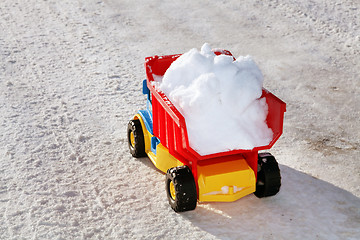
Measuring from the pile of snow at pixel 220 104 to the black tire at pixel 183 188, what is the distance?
0.28 metres

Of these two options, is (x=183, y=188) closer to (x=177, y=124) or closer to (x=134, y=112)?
(x=177, y=124)

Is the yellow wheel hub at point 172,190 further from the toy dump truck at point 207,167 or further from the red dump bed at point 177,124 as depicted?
the red dump bed at point 177,124

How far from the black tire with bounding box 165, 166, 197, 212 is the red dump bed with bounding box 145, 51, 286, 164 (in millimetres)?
137

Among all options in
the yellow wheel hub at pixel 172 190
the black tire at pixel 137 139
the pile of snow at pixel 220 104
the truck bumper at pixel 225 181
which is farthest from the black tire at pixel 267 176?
the black tire at pixel 137 139

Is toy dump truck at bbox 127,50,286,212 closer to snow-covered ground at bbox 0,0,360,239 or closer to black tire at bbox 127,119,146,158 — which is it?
snow-covered ground at bbox 0,0,360,239

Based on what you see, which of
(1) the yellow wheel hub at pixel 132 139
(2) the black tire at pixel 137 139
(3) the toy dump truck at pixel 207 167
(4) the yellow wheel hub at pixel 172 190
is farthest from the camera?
(1) the yellow wheel hub at pixel 132 139

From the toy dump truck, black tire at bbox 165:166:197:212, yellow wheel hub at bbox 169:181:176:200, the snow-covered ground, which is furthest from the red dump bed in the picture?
the snow-covered ground

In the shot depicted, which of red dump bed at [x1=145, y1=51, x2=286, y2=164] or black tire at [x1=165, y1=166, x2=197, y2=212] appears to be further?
black tire at [x1=165, y1=166, x2=197, y2=212]

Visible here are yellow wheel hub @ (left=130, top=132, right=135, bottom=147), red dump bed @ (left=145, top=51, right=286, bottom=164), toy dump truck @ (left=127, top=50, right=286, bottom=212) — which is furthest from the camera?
yellow wheel hub @ (left=130, top=132, right=135, bottom=147)

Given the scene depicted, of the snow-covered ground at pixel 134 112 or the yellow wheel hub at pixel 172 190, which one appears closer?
the snow-covered ground at pixel 134 112

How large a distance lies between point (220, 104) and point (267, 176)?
0.85m

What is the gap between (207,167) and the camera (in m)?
4.93

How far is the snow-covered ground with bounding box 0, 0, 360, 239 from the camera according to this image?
4.93m

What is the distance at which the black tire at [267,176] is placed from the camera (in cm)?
505
